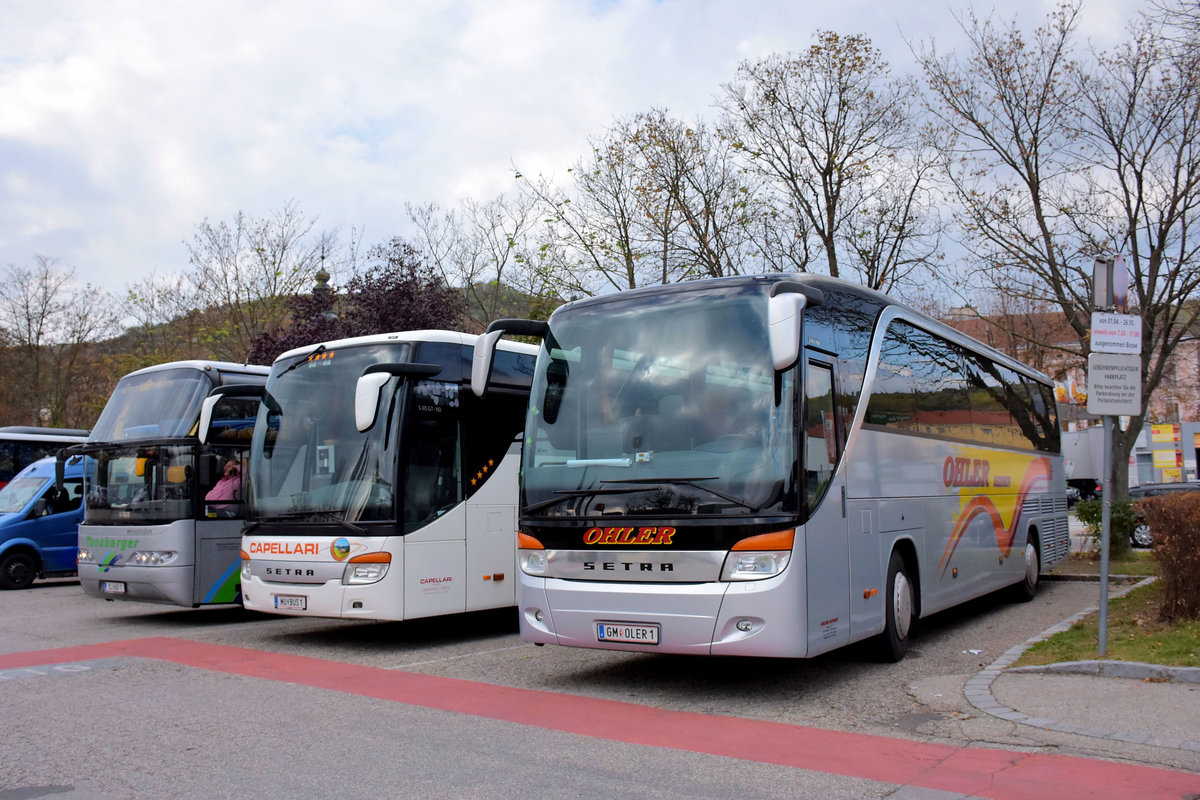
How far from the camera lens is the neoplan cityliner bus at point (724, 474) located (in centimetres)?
734

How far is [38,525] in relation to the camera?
1998cm

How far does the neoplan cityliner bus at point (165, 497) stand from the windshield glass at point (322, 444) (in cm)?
191

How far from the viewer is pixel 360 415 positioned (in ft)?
30.7

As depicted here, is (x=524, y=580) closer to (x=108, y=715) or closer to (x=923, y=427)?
(x=108, y=715)

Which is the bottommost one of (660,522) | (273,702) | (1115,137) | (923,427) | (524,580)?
(273,702)

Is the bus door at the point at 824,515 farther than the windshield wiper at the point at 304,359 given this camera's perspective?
No

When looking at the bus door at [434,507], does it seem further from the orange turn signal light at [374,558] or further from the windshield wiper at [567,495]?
the windshield wiper at [567,495]

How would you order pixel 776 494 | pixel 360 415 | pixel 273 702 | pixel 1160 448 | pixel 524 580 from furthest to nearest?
pixel 1160 448 → pixel 360 415 → pixel 524 580 → pixel 273 702 → pixel 776 494

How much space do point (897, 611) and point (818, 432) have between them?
7.68 feet

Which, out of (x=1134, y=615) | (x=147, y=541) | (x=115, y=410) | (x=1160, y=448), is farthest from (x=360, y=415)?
(x=1160, y=448)

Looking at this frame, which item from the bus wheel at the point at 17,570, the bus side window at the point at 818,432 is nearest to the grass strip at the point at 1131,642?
the bus side window at the point at 818,432

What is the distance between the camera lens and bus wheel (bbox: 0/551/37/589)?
1958 centimetres

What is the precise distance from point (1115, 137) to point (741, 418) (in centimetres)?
1273

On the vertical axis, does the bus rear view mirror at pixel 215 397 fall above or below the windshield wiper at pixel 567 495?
above
